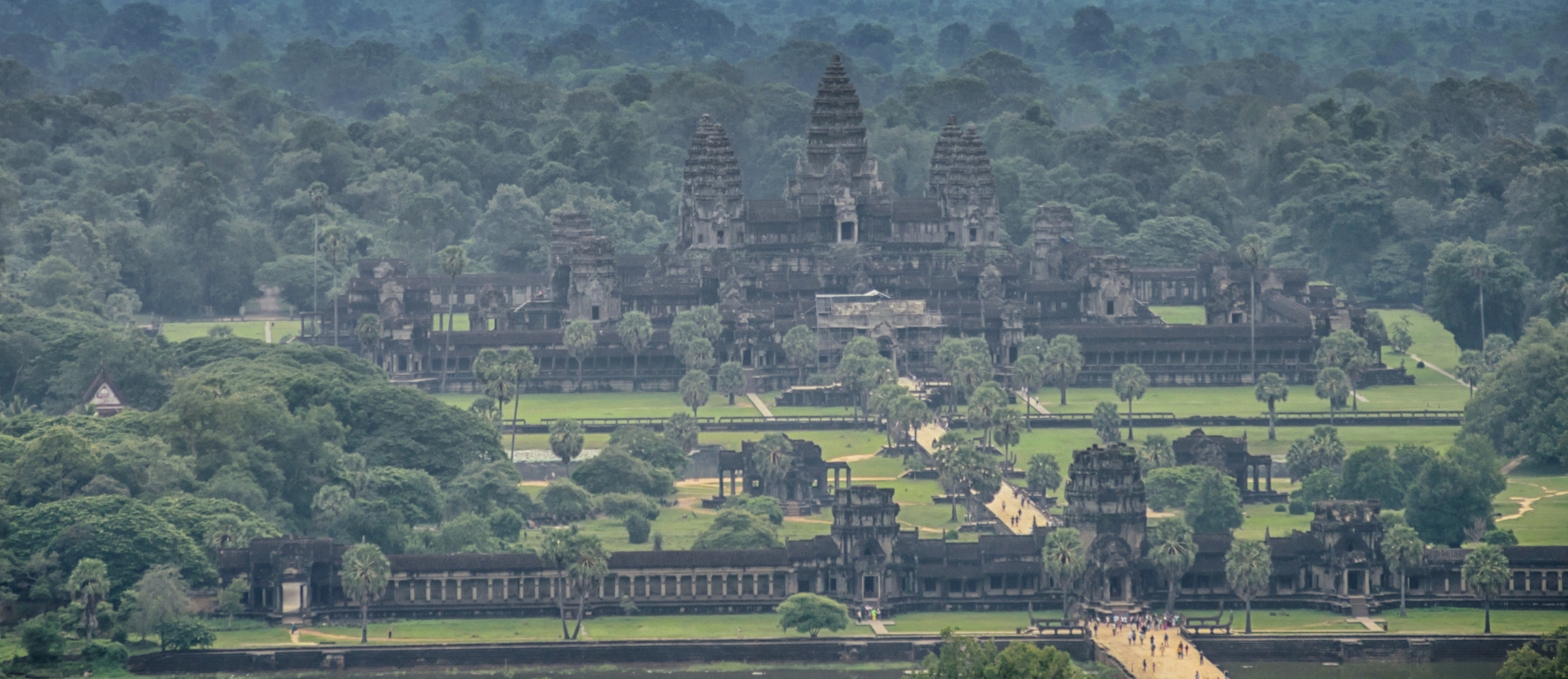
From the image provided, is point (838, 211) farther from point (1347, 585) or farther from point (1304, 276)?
point (1347, 585)

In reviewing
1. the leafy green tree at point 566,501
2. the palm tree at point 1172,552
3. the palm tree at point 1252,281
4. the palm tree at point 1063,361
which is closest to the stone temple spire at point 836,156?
the palm tree at point 1252,281

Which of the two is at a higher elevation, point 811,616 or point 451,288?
point 451,288

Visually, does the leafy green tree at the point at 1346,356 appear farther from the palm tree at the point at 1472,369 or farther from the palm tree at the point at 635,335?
the palm tree at the point at 635,335

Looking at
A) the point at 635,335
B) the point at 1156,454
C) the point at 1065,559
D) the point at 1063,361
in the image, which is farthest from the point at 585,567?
the point at 635,335

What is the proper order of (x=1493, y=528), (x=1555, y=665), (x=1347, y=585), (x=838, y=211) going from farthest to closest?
(x=838, y=211), (x=1493, y=528), (x=1347, y=585), (x=1555, y=665)

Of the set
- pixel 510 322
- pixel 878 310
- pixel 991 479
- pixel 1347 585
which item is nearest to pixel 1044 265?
pixel 878 310

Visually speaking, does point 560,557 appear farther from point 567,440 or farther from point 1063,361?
point 1063,361

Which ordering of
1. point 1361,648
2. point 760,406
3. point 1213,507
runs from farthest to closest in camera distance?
point 760,406, point 1213,507, point 1361,648

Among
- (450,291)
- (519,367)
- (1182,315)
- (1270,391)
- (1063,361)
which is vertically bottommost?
(1270,391)
